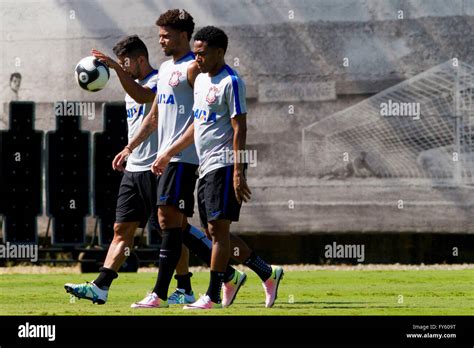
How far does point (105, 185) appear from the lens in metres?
17.1

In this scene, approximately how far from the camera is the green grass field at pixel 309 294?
31.2 feet

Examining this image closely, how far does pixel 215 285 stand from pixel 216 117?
1.28 m

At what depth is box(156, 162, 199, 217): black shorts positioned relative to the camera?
9.26 metres

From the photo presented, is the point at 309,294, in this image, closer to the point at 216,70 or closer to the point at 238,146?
the point at 238,146

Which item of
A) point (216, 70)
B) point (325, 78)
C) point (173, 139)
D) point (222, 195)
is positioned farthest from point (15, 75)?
point (222, 195)

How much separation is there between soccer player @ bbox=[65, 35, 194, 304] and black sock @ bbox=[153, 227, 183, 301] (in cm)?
55

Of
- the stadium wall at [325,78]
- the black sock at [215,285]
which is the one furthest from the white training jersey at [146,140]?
the stadium wall at [325,78]

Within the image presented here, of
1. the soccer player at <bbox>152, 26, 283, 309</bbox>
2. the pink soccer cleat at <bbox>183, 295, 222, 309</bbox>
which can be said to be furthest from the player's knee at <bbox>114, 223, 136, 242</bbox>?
the pink soccer cleat at <bbox>183, 295, 222, 309</bbox>

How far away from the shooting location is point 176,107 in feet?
30.9

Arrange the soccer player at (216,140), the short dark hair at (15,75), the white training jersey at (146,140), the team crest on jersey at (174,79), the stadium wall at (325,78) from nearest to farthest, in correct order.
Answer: the soccer player at (216,140)
the team crest on jersey at (174,79)
the white training jersey at (146,140)
the stadium wall at (325,78)
the short dark hair at (15,75)

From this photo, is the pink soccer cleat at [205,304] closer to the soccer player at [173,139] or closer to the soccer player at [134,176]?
the soccer player at [173,139]

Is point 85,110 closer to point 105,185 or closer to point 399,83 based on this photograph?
point 105,185

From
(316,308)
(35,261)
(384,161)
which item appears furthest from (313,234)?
(316,308)

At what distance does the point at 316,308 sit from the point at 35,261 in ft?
28.6
